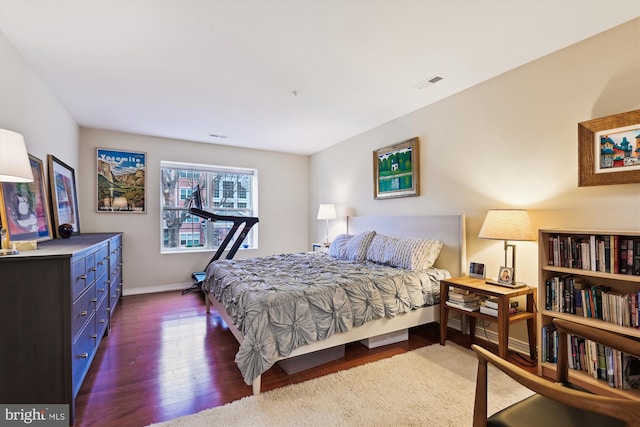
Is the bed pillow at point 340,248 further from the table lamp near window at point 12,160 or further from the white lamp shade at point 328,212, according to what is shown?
the table lamp near window at point 12,160

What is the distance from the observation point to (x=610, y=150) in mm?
1993

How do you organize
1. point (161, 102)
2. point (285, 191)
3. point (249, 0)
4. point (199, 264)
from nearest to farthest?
point (249, 0) < point (161, 102) < point (199, 264) < point (285, 191)

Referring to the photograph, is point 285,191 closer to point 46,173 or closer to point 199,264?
point 199,264

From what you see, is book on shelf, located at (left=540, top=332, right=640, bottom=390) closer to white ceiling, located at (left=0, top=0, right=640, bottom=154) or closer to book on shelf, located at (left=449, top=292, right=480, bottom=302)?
book on shelf, located at (left=449, top=292, right=480, bottom=302)

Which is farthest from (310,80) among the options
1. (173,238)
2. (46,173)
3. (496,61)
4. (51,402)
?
(173,238)

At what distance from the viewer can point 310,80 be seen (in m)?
2.77

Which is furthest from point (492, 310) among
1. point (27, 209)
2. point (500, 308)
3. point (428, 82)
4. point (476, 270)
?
point (27, 209)

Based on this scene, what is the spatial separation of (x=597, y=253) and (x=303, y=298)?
198 centimetres

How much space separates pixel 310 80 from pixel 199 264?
3660mm

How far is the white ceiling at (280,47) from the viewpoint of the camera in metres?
1.83

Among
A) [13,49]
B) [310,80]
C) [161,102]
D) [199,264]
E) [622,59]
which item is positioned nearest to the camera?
[622,59]

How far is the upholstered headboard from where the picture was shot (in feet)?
9.80

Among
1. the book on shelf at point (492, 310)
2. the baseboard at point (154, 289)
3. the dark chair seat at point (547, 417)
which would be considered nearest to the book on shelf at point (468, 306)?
the book on shelf at point (492, 310)

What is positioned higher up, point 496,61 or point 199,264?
point 496,61
